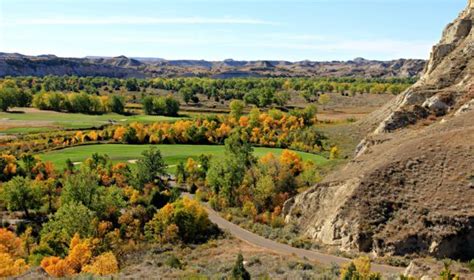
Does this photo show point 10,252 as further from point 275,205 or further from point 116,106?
point 116,106

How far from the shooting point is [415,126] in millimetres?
77875

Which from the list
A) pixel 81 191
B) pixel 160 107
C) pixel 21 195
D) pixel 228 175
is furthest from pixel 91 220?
pixel 160 107

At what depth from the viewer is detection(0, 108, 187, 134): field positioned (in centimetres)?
13800

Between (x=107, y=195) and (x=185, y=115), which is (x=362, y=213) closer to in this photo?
(x=107, y=195)

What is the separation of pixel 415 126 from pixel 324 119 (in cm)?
7701

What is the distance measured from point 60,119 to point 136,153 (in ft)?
202

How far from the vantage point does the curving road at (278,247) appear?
4617 cm

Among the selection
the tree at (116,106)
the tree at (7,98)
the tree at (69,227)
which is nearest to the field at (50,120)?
the tree at (7,98)

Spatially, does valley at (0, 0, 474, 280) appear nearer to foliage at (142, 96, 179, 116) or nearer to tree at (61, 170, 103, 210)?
tree at (61, 170, 103, 210)

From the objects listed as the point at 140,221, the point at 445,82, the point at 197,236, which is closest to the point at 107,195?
the point at 140,221

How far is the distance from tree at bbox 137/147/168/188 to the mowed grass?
1083 cm

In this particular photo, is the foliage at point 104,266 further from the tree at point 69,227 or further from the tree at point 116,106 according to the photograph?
the tree at point 116,106

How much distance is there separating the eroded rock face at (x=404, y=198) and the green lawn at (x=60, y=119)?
95.4 metres

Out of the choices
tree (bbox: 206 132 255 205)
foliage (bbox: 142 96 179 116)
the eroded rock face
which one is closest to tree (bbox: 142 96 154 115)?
foliage (bbox: 142 96 179 116)
